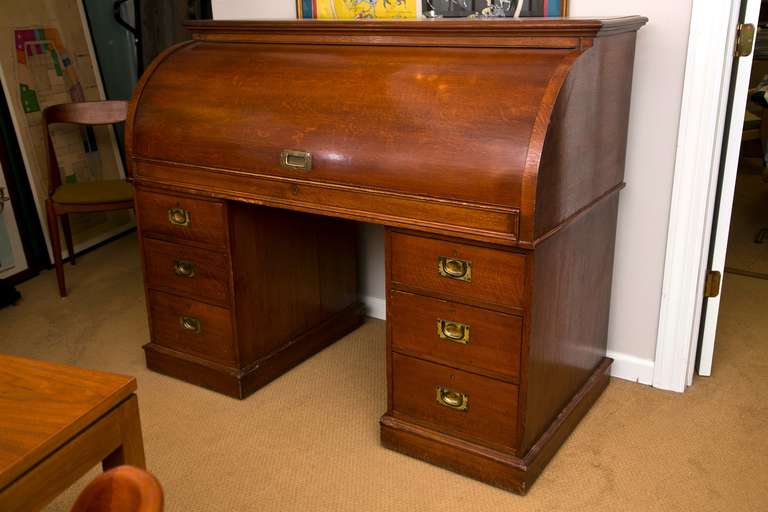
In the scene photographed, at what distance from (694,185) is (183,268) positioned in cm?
158

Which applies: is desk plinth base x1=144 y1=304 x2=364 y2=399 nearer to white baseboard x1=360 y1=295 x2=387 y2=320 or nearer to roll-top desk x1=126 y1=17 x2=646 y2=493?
roll-top desk x1=126 y1=17 x2=646 y2=493

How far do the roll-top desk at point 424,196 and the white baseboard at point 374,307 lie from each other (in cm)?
56

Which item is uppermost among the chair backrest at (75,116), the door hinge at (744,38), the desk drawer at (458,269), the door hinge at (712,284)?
the door hinge at (744,38)

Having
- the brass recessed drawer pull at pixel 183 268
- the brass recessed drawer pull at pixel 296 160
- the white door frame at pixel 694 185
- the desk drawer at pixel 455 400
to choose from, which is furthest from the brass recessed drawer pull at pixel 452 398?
the brass recessed drawer pull at pixel 183 268

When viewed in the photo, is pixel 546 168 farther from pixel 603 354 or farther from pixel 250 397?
pixel 250 397

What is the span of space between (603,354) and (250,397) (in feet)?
3.78

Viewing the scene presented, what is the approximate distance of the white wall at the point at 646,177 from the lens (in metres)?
2.24

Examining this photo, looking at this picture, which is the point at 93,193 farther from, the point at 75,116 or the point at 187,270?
the point at 187,270

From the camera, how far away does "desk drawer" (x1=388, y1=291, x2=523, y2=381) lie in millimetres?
1979

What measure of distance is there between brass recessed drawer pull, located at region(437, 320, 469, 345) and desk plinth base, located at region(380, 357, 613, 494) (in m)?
0.30

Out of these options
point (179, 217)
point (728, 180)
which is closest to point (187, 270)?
point (179, 217)

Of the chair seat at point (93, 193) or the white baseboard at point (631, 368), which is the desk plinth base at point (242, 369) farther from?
the white baseboard at point (631, 368)

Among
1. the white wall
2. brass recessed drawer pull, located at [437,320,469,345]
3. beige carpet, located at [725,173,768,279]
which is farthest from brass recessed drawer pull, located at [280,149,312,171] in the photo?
beige carpet, located at [725,173,768,279]

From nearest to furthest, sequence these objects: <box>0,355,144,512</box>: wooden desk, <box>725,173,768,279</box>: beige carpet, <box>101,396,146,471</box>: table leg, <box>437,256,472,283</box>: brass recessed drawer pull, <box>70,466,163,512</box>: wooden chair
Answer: <box>70,466,163,512</box>: wooden chair
<box>0,355,144,512</box>: wooden desk
<box>101,396,146,471</box>: table leg
<box>437,256,472,283</box>: brass recessed drawer pull
<box>725,173,768,279</box>: beige carpet
